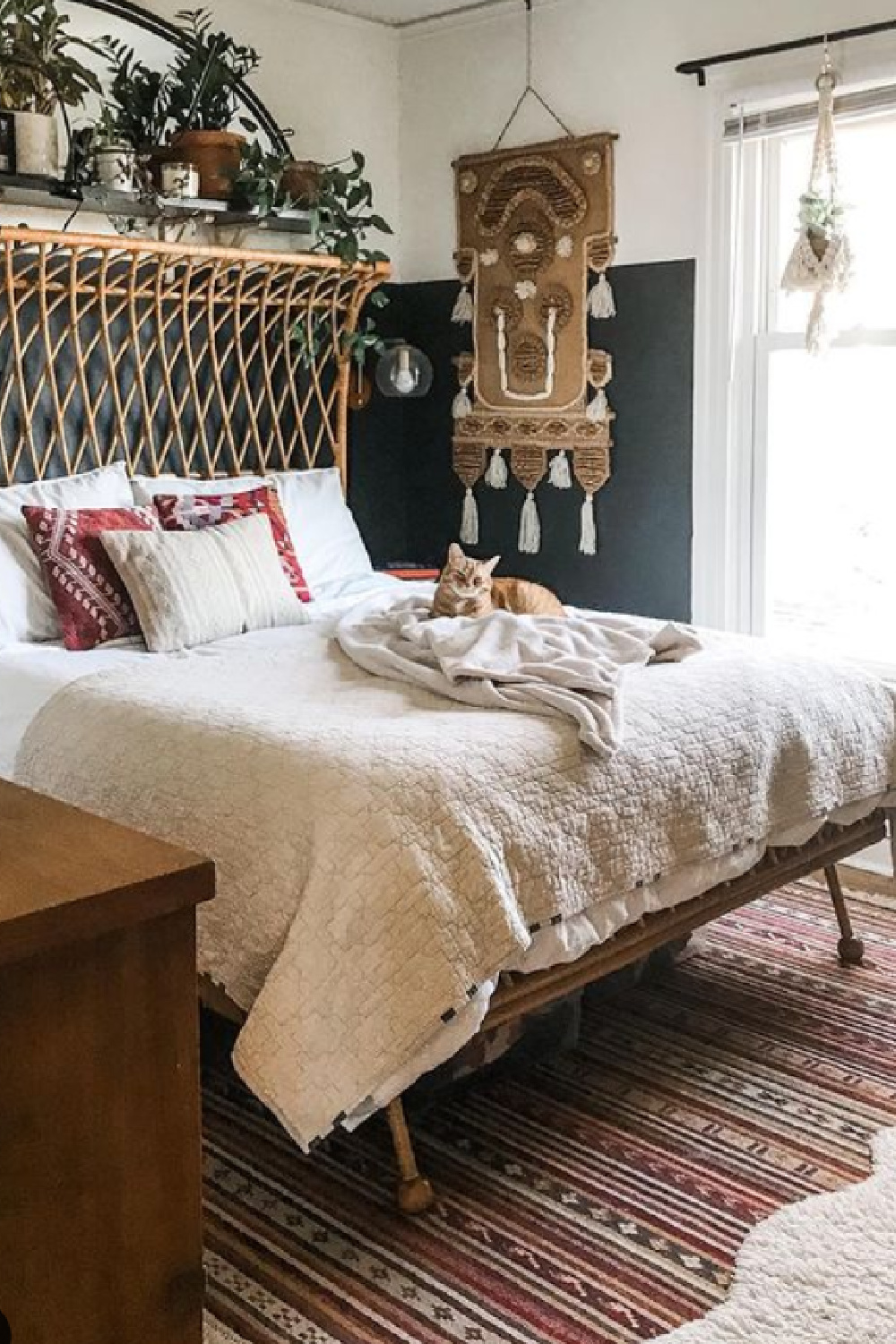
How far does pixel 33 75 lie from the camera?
377 centimetres

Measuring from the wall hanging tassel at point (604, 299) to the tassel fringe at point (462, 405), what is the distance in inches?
23.7

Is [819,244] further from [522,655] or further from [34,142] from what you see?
[34,142]

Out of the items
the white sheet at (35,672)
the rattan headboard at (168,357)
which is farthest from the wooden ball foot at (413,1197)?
the rattan headboard at (168,357)

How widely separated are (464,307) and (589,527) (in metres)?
0.87

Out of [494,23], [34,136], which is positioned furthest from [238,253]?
[494,23]

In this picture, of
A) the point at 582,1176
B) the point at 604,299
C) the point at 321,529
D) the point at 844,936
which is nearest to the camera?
the point at 582,1176

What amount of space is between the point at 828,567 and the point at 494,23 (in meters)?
2.08

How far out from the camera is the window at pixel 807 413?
3898mm

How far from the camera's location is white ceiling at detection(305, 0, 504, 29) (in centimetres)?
459

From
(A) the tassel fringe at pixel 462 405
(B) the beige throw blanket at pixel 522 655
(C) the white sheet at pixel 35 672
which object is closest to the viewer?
(B) the beige throw blanket at pixel 522 655

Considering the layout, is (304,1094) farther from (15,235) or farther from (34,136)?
(34,136)

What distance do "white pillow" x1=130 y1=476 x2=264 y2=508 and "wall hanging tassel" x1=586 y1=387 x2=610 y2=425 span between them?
1052 mm

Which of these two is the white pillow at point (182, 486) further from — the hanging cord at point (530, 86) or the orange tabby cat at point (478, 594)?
the hanging cord at point (530, 86)

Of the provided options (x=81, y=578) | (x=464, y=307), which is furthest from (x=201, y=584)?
(x=464, y=307)
